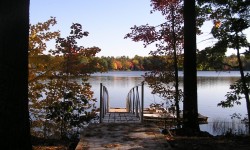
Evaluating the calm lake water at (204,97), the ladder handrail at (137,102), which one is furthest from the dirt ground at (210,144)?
the calm lake water at (204,97)

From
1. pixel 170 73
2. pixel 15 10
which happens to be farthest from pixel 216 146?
pixel 170 73

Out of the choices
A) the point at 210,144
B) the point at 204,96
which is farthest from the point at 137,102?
the point at 204,96

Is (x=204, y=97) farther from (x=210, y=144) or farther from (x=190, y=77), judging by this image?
(x=210, y=144)

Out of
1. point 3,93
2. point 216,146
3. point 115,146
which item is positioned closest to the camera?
point 3,93

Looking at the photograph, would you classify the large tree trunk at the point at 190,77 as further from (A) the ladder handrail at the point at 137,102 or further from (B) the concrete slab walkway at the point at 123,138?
(B) the concrete slab walkway at the point at 123,138

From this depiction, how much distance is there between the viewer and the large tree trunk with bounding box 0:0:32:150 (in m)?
5.15

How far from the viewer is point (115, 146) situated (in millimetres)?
6215

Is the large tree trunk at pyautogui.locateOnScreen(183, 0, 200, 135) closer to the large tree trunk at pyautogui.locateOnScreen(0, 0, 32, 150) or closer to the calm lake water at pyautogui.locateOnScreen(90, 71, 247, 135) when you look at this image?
the calm lake water at pyautogui.locateOnScreen(90, 71, 247, 135)

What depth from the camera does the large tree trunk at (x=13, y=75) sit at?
203 inches

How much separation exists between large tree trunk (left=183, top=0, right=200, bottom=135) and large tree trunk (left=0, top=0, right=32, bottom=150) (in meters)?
5.62

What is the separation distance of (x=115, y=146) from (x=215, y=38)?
372 inches

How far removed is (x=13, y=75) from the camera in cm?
519

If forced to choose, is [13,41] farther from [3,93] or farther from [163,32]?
[163,32]

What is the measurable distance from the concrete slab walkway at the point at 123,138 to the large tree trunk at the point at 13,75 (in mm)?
1253
